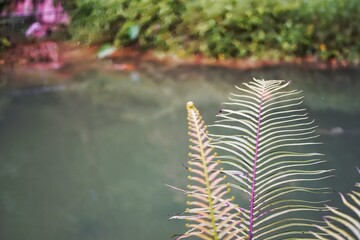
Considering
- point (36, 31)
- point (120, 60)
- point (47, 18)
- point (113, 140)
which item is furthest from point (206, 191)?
point (47, 18)

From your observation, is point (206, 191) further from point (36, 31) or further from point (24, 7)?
point (24, 7)

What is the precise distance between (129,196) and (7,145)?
1.12 metres

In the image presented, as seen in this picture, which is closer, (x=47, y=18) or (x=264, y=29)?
(x=264, y=29)

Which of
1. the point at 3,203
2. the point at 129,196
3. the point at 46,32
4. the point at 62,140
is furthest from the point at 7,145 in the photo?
the point at 46,32

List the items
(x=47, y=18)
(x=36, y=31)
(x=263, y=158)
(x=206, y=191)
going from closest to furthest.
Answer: (x=206, y=191) → (x=263, y=158) → (x=36, y=31) → (x=47, y=18)

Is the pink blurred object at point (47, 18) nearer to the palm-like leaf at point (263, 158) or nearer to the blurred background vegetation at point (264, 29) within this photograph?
the blurred background vegetation at point (264, 29)

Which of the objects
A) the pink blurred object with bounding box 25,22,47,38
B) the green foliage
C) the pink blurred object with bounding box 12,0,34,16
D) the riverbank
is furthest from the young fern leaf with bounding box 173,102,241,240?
the pink blurred object with bounding box 12,0,34,16

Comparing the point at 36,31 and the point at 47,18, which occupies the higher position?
the point at 47,18

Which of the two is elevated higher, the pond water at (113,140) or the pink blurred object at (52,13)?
the pink blurred object at (52,13)

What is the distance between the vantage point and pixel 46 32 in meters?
5.61

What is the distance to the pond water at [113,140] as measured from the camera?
10.00 feet

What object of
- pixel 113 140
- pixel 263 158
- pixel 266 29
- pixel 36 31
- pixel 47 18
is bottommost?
pixel 113 140

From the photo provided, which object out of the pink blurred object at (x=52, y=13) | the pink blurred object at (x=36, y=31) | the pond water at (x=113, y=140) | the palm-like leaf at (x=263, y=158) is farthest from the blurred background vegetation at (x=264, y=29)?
the palm-like leaf at (x=263, y=158)

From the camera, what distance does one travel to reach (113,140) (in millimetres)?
3848
